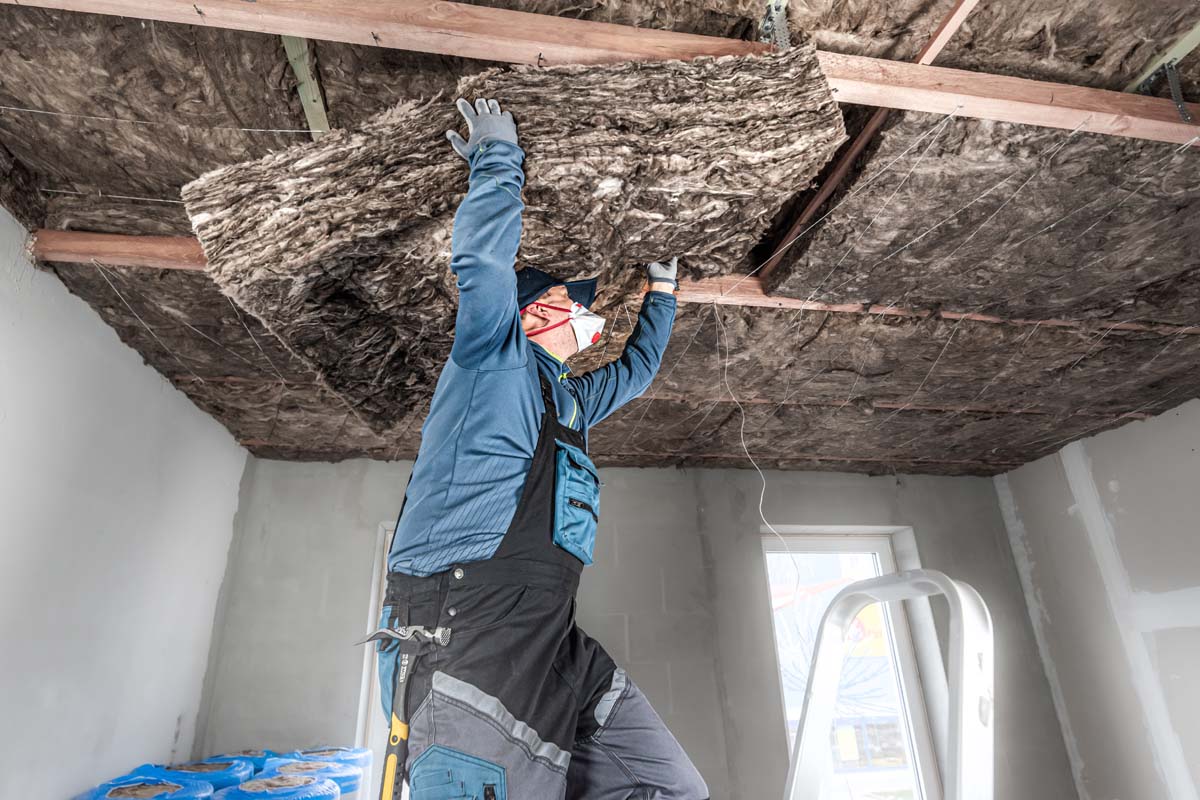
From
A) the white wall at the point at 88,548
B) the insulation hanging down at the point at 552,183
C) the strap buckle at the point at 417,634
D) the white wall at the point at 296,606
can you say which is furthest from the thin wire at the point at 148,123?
the white wall at the point at 296,606

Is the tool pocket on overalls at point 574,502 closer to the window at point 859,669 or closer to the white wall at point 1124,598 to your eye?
the window at point 859,669

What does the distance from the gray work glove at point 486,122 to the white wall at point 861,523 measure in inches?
123

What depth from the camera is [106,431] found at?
8.11ft

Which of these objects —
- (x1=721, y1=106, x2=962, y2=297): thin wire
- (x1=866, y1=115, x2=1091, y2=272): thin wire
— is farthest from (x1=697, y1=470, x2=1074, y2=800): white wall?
(x1=866, y1=115, x2=1091, y2=272): thin wire

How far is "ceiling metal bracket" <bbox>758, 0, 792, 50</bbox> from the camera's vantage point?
1.39 meters

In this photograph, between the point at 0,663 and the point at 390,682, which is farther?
the point at 0,663

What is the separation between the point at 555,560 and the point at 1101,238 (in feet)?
6.56

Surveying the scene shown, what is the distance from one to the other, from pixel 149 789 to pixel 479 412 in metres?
2.27

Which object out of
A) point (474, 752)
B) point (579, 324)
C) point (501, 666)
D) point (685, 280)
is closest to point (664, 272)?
point (685, 280)

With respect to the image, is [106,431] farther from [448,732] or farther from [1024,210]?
[1024,210]

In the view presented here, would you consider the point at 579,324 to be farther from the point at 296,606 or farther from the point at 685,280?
the point at 296,606

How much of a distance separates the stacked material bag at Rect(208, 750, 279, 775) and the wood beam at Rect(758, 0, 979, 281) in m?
2.95

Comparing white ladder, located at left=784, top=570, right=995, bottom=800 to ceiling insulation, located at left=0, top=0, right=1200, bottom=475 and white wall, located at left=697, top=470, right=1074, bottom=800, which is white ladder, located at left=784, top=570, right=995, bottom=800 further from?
white wall, located at left=697, top=470, right=1074, bottom=800

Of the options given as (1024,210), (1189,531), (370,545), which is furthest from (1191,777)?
(370,545)
